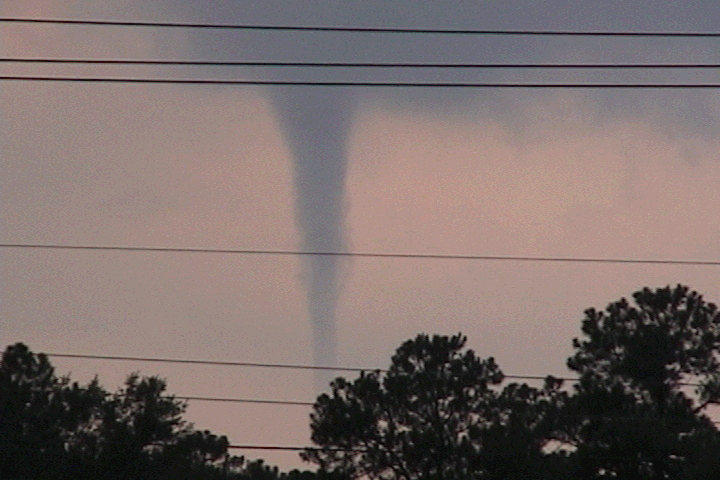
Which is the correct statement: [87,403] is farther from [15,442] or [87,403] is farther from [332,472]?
[332,472]

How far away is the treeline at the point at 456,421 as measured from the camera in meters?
47.4

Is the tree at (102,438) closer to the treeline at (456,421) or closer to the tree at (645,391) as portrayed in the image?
the treeline at (456,421)

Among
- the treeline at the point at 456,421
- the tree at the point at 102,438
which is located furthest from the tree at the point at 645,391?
the tree at the point at 102,438

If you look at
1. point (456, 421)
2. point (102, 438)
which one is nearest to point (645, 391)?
point (456, 421)

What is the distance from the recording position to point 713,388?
54.3m

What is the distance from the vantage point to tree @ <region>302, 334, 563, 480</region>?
48.2 m

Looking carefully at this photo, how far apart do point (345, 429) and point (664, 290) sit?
15.6m

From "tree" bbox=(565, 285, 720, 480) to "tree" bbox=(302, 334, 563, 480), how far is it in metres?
1.71

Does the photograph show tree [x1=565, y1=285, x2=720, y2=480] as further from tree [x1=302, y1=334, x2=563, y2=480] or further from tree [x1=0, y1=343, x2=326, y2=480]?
tree [x1=0, y1=343, x2=326, y2=480]

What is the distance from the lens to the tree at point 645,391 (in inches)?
1858

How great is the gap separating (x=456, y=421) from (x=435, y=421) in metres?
0.81

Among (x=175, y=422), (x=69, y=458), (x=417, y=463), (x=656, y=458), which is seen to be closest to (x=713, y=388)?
(x=656, y=458)

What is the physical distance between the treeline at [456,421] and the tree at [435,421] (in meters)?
0.06

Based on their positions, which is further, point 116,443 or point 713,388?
point 713,388
